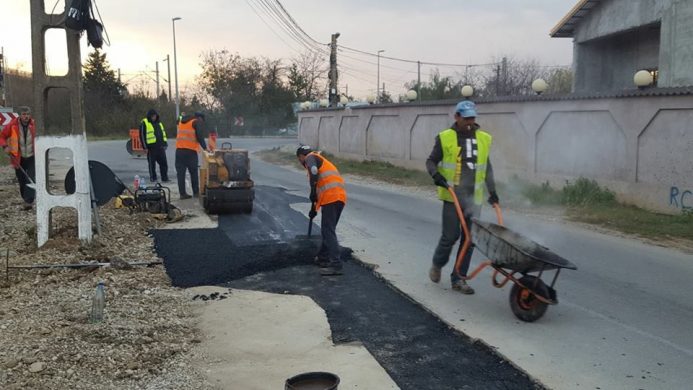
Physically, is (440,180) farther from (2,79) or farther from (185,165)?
(2,79)

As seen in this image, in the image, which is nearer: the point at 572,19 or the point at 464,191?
the point at 464,191

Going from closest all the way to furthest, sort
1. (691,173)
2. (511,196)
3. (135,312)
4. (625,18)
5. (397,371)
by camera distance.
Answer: (397,371) → (135,312) → (691,173) → (511,196) → (625,18)

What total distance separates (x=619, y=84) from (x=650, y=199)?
905cm

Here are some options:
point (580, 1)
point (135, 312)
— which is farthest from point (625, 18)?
point (135, 312)

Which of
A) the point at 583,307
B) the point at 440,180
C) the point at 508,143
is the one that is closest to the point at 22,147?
the point at 440,180

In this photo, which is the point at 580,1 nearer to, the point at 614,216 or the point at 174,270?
the point at 614,216

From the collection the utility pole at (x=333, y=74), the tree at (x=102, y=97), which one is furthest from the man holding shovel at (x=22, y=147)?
the tree at (x=102, y=97)

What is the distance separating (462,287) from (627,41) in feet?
54.2

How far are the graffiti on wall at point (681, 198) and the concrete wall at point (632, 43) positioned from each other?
16.9ft

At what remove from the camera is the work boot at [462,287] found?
613cm

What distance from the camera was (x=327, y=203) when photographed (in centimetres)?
700

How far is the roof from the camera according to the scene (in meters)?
19.0

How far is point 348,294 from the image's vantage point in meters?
6.15

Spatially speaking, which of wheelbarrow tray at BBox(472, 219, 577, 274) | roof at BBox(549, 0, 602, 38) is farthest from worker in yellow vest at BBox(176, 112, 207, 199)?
roof at BBox(549, 0, 602, 38)
